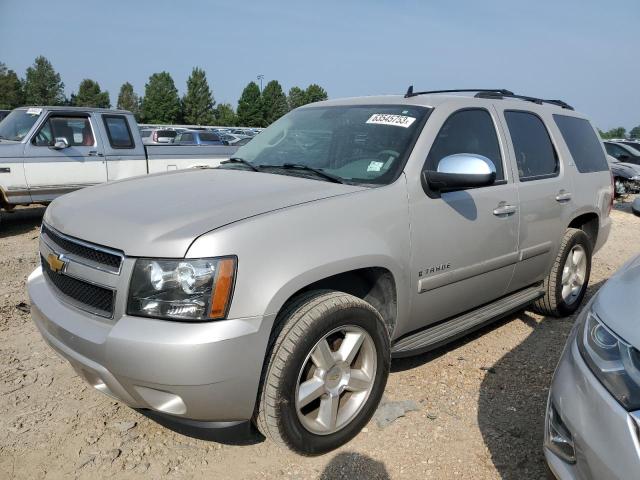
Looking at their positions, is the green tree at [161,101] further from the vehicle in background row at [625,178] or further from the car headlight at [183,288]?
the car headlight at [183,288]

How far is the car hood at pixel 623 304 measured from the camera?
1.81 meters

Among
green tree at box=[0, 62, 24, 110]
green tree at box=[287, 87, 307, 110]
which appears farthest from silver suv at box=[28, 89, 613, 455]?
green tree at box=[287, 87, 307, 110]

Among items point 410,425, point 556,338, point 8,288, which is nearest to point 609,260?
point 556,338

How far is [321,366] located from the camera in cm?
248

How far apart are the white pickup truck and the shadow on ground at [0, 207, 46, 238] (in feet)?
1.41

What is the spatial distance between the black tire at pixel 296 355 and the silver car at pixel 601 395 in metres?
0.95

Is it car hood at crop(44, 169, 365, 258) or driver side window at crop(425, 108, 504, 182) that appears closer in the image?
car hood at crop(44, 169, 365, 258)

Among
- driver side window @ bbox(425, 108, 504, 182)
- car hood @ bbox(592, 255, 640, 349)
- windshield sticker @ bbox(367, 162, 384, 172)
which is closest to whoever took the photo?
car hood @ bbox(592, 255, 640, 349)

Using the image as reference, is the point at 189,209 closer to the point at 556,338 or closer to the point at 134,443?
the point at 134,443

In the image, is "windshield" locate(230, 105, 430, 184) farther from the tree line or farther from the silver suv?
the tree line

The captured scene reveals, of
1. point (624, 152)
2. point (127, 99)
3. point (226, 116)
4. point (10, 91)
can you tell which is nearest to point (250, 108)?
point (226, 116)

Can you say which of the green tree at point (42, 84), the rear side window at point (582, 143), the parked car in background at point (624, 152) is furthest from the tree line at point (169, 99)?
the rear side window at point (582, 143)

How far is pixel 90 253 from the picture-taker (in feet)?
7.68

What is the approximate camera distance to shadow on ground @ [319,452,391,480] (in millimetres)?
2480
